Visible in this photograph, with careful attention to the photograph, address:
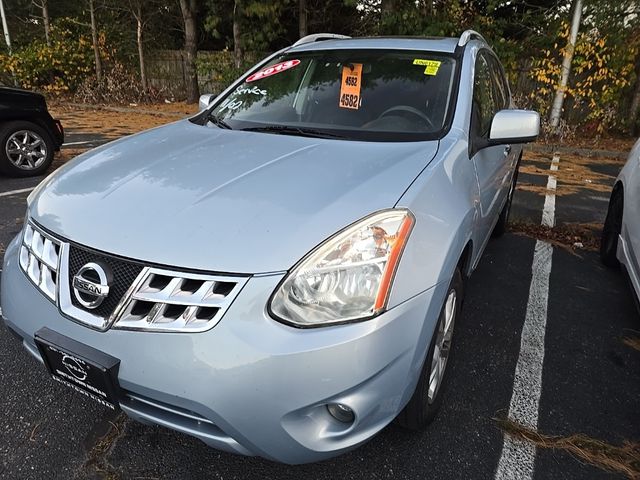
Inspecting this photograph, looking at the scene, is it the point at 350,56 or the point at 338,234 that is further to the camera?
the point at 350,56

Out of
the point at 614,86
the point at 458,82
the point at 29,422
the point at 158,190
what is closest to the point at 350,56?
the point at 458,82

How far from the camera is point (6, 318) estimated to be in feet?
5.74

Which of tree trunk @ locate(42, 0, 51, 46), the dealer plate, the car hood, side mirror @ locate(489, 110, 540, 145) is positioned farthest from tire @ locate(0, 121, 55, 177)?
tree trunk @ locate(42, 0, 51, 46)

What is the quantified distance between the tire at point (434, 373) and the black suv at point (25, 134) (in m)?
5.54

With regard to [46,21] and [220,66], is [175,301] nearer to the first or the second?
[220,66]

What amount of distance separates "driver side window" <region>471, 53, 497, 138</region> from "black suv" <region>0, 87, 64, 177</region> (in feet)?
17.0

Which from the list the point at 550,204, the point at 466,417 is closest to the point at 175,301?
the point at 466,417

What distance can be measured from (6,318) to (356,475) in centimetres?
147

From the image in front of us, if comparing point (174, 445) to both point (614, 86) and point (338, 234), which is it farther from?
point (614, 86)

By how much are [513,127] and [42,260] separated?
2.17 metres

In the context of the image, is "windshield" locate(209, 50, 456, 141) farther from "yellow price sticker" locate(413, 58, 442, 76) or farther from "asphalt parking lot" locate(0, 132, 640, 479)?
"asphalt parking lot" locate(0, 132, 640, 479)

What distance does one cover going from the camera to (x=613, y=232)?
3.57 m

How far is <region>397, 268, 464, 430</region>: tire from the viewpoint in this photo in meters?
1.70

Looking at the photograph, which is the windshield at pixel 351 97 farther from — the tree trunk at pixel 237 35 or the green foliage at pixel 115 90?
the green foliage at pixel 115 90
